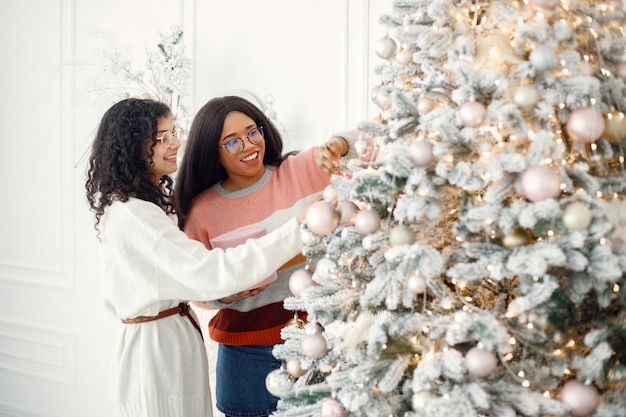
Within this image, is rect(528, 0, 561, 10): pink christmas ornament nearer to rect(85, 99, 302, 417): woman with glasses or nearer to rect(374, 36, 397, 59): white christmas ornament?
rect(374, 36, 397, 59): white christmas ornament

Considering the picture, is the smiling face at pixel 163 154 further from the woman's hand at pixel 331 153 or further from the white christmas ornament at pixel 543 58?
the white christmas ornament at pixel 543 58

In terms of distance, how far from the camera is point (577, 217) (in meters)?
1.06

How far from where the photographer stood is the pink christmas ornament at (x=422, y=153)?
1.17 m

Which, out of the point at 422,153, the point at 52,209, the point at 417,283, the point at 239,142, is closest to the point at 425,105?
the point at 422,153

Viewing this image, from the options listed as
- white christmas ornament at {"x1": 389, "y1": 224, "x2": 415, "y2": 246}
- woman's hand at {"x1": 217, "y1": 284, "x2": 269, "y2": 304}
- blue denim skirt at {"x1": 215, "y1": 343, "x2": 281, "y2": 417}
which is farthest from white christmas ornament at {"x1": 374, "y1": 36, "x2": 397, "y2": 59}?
blue denim skirt at {"x1": 215, "y1": 343, "x2": 281, "y2": 417}

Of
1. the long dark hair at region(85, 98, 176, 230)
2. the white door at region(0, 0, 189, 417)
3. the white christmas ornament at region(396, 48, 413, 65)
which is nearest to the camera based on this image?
the white christmas ornament at region(396, 48, 413, 65)

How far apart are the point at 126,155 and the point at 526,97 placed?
1171mm

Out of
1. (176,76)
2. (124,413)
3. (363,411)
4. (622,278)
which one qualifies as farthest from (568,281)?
(176,76)

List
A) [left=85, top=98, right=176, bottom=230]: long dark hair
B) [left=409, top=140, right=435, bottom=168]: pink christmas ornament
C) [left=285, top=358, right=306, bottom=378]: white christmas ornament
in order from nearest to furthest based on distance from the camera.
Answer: [left=409, top=140, right=435, bottom=168]: pink christmas ornament < [left=285, top=358, right=306, bottom=378]: white christmas ornament < [left=85, top=98, right=176, bottom=230]: long dark hair

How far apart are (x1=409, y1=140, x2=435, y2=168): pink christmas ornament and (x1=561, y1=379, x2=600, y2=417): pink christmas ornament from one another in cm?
47

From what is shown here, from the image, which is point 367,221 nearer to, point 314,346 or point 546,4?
point 314,346

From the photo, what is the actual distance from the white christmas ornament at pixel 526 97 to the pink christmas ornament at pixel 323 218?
0.42 metres

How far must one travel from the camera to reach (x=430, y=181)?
3.87 ft

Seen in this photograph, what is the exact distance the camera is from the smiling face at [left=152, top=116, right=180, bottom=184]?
190cm
